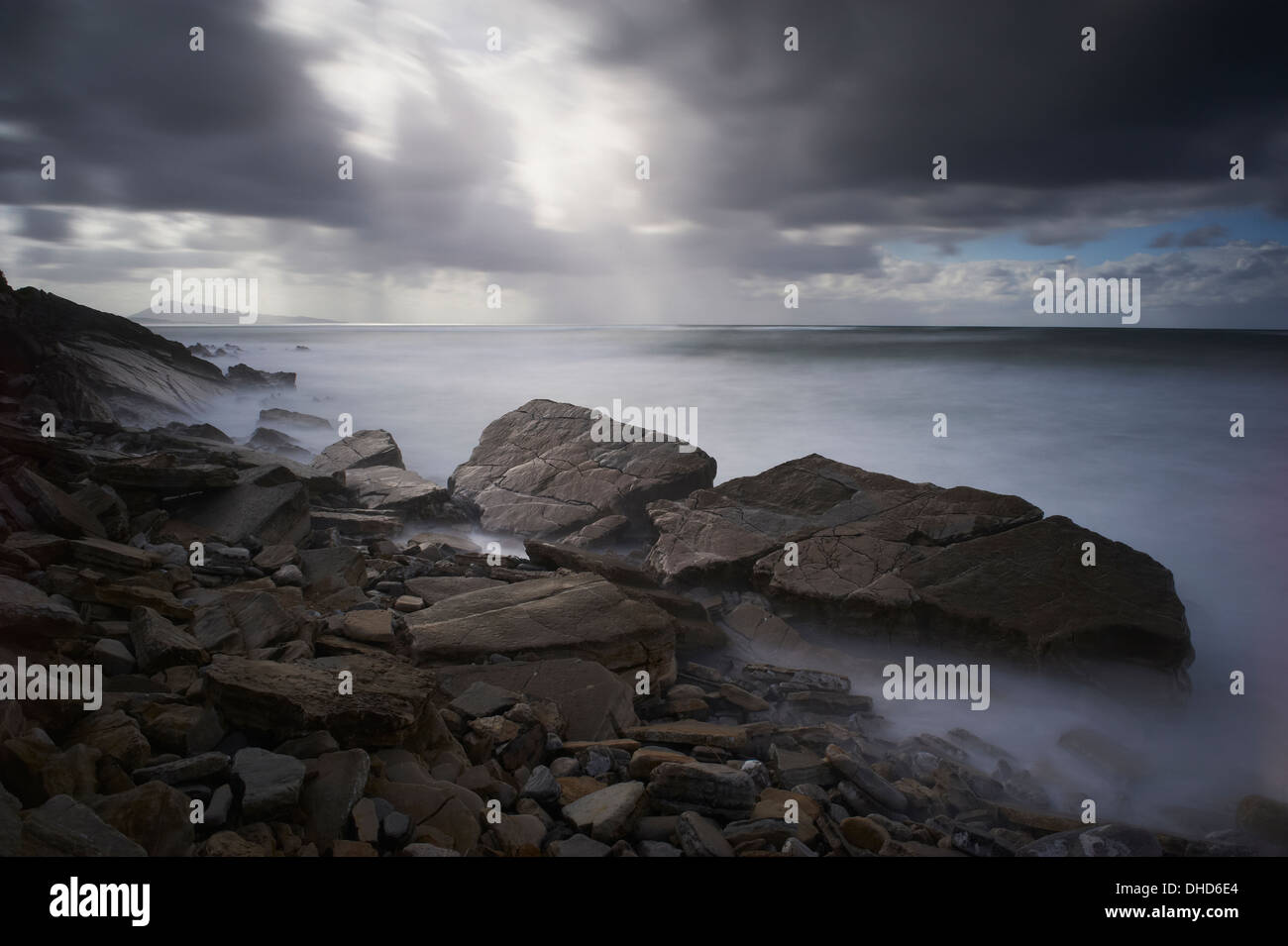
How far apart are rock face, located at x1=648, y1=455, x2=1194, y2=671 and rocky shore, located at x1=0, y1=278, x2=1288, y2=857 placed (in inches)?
1.5

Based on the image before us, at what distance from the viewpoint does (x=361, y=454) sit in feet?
46.4

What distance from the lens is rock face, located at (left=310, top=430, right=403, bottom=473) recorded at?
13867 millimetres

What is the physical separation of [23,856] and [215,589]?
3.68m

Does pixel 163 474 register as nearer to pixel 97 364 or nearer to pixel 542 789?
pixel 542 789

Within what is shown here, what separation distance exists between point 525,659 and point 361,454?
9684 millimetres

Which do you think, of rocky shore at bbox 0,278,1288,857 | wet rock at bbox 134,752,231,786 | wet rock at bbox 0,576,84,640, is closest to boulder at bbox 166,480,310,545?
Result: rocky shore at bbox 0,278,1288,857

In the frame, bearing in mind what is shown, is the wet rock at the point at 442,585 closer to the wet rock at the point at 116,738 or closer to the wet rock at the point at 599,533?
the wet rock at the point at 116,738

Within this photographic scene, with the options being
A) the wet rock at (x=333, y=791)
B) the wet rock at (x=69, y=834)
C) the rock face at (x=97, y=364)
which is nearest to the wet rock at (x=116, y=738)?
the wet rock at (x=69, y=834)

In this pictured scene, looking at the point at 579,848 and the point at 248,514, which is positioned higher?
the point at 248,514

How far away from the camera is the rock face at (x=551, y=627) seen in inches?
239

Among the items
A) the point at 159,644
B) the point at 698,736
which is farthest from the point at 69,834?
the point at 698,736

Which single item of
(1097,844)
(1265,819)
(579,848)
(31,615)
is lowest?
A: (1265,819)

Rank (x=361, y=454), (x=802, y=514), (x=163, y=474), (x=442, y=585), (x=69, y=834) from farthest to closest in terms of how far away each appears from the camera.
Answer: (x=361, y=454), (x=802, y=514), (x=163, y=474), (x=442, y=585), (x=69, y=834)

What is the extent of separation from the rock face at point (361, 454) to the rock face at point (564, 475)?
1402mm
